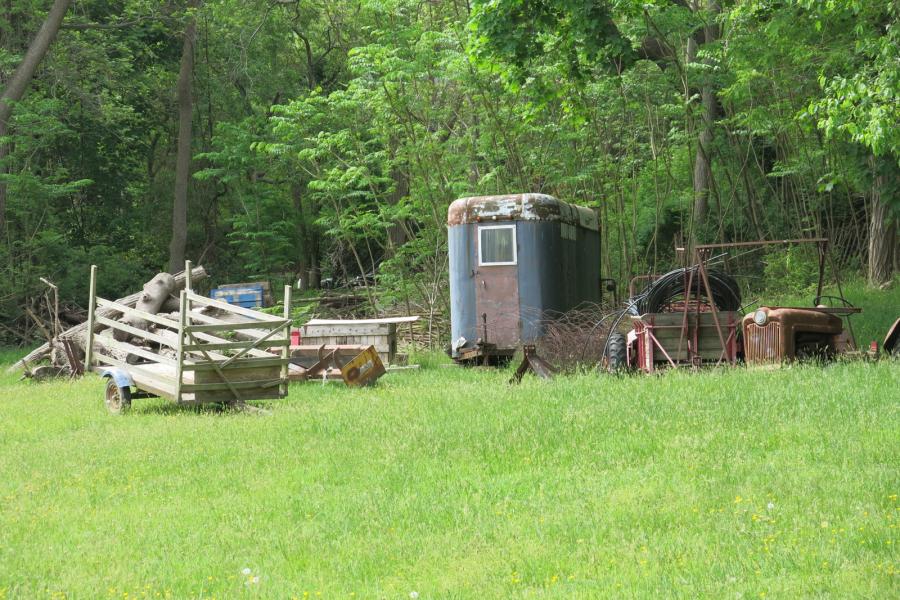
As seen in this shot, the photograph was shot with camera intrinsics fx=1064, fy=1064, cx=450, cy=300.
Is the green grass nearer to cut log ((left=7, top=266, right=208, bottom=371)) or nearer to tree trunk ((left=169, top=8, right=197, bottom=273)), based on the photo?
cut log ((left=7, top=266, right=208, bottom=371))

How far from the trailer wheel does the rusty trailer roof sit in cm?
385

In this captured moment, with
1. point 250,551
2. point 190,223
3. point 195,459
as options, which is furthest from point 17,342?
point 250,551

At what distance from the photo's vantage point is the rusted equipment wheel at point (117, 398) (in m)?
13.5

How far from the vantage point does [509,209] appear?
1764 cm

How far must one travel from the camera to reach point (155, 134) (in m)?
40.4

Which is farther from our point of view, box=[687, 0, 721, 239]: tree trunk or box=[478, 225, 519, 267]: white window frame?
box=[687, 0, 721, 239]: tree trunk

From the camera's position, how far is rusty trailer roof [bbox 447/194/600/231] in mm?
17547

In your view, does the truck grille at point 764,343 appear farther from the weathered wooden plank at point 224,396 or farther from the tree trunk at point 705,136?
the tree trunk at point 705,136

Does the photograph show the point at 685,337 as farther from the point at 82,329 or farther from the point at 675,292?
the point at 82,329

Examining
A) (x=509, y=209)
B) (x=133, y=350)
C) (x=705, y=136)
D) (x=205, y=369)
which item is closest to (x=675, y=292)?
(x=509, y=209)

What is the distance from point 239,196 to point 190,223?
504cm

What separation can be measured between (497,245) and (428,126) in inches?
284

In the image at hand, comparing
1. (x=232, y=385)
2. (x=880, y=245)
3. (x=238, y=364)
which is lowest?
(x=232, y=385)

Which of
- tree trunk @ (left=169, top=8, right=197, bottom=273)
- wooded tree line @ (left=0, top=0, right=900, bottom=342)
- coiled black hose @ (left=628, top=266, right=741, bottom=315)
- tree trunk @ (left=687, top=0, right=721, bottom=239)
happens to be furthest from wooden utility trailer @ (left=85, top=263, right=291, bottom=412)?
tree trunk @ (left=169, top=8, right=197, bottom=273)
